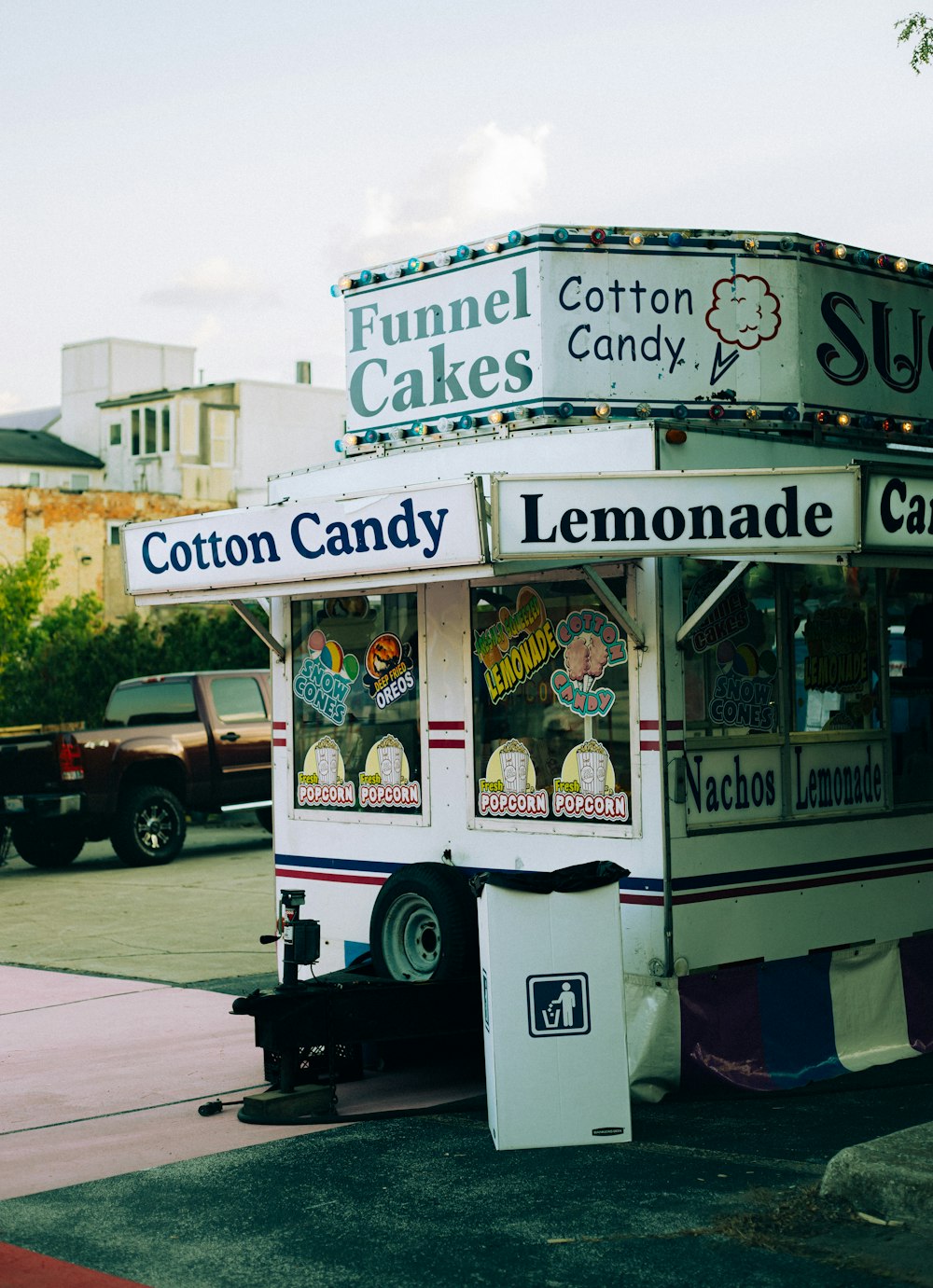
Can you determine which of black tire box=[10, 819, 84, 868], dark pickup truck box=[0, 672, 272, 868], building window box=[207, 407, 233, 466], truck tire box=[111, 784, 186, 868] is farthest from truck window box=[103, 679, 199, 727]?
building window box=[207, 407, 233, 466]

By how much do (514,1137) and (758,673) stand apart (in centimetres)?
257

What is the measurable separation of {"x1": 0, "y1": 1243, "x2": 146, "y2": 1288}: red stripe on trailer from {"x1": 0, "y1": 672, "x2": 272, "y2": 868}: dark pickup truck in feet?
39.9

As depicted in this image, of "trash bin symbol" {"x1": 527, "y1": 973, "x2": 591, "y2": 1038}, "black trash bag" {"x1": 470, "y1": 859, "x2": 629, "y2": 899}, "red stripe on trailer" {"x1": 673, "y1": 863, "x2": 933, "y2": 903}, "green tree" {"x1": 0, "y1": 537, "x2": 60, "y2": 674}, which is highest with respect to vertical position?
"green tree" {"x1": 0, "y1": 537, "x2": 60, "y2": 674}

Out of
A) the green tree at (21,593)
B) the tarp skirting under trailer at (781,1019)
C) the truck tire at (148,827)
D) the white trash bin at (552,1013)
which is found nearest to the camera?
the white trash bin at (552,1013)

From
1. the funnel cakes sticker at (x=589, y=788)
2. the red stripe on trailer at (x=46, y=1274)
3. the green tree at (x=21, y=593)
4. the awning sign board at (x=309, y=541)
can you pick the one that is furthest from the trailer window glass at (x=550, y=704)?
the green tree at (x=21, y=593)

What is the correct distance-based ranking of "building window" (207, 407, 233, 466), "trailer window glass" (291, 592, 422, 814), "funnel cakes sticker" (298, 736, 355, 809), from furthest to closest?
"building window" (207, 407, 233, 466), "funnel cakes sticker" (298, 736, 355, 809), "trailer window glass" (291, 592, 422, 814)

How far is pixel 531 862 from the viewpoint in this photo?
7.66m

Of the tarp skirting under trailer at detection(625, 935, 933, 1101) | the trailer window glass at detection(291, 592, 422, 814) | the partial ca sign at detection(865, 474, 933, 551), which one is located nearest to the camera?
the partial ca sign at detection(865, 474, 933, 551)

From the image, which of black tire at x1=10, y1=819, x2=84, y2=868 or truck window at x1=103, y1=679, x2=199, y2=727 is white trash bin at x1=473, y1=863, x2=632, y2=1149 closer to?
black tire at x1=10, y1=819, x2=84, y2=868

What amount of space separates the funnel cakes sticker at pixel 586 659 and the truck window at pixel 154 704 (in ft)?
37.9

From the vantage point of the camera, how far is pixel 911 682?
339 inches

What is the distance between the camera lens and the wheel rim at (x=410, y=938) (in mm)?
7766

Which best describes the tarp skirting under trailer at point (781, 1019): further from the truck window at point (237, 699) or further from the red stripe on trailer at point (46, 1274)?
the truck window at point (237, 699)

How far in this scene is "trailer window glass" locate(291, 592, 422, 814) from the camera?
27.4 ft
